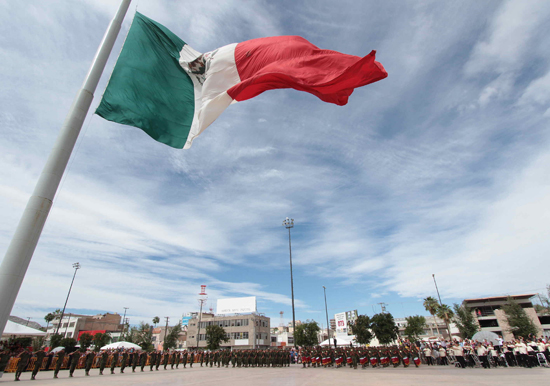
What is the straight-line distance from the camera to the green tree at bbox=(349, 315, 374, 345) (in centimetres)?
4866

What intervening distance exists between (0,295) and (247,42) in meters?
7.30

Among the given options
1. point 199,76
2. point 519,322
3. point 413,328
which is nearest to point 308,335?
point 413,328

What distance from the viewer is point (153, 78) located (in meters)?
6.59

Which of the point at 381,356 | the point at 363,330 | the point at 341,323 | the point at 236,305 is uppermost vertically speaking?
the point at 236,305

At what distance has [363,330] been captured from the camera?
48.6m

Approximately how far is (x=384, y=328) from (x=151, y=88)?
2069 inches

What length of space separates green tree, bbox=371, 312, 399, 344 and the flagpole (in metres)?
53.5

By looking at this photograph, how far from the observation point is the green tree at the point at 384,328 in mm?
47781

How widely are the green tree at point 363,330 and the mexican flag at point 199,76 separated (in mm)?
50197

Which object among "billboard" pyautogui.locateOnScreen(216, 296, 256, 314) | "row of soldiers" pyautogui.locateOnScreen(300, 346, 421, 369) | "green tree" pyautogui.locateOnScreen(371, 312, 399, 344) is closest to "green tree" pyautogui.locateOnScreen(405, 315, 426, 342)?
"green tree" pyautogui.locateOnScreen(371, 312, 399, 344)

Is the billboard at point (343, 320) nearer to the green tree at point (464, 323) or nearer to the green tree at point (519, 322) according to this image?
the green tree at point (464, 323)

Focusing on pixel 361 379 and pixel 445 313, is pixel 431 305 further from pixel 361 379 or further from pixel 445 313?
pixel 361 379

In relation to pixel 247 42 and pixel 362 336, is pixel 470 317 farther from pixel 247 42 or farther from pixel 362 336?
pixel 247 42

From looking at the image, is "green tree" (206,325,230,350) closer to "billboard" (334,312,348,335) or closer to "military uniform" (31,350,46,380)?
"military uniform" (31,350,46,380)
